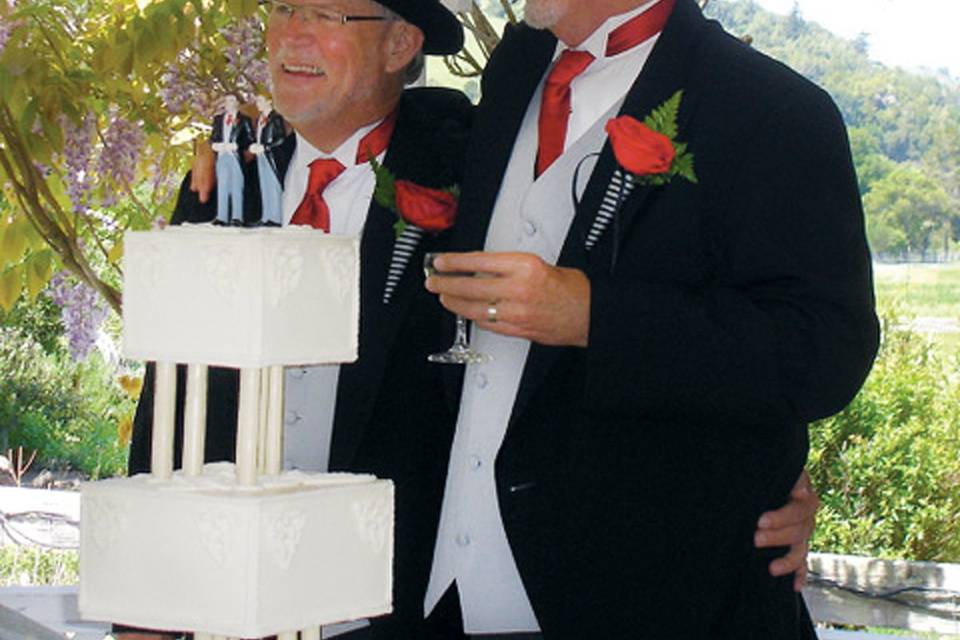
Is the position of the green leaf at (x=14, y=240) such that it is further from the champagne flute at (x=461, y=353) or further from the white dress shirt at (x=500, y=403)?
the champagne flute at (x=461, y=353)

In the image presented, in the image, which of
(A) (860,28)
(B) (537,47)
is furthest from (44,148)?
(A) (860,28)

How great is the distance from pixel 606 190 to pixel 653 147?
0.33ft

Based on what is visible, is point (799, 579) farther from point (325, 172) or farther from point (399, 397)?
point (325, 172)

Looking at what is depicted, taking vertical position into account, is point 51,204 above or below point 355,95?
below

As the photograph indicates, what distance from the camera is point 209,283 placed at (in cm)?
162

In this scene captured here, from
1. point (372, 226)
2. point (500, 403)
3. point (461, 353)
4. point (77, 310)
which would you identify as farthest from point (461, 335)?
point (77, 310)

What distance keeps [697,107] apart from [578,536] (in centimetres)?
48

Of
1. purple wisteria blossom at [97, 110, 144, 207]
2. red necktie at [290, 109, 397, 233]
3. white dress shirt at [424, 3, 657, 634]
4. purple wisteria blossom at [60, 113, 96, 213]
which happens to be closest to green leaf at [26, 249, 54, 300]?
purple wisteria blossom at [60, 113, 96, 213]

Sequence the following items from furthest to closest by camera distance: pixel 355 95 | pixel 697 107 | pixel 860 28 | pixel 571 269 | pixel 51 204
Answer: pixel 860 28
pixel 51 204
pixel 355 95
pixel 697 107
pixel 571 269

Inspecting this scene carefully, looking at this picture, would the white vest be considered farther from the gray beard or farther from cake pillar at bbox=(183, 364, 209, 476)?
cake pillar at bbox=(183, 364, 209, 476)

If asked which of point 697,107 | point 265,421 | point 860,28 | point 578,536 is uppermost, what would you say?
point 860,28

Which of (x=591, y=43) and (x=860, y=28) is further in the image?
(x=860, y=28)

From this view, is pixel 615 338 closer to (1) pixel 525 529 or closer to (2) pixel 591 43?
(1) pixel 525 529

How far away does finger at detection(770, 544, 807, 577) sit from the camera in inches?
74.0
